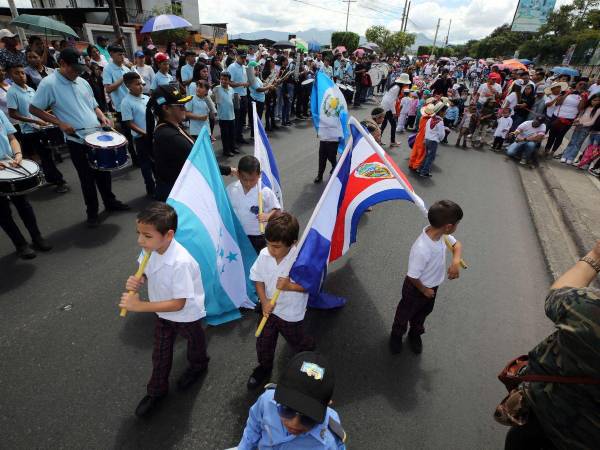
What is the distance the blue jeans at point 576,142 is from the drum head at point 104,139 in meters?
11.7

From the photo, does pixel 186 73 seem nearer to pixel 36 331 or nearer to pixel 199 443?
pixel 36 331

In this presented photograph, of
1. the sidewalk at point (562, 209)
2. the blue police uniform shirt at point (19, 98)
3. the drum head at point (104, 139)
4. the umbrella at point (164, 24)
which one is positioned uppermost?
the umbrella at point (164, 24)

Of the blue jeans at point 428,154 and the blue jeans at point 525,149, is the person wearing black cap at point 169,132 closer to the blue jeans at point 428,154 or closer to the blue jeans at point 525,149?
the blue jeans at point 428,154

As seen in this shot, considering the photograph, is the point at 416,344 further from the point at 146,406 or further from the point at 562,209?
the point at 562,209

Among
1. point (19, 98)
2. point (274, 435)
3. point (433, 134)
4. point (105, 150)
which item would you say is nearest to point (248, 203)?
point (274, 435)

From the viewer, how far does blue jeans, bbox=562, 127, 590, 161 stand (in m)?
9.60

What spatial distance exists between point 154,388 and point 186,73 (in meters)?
8.69

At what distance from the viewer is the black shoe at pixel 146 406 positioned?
242cm

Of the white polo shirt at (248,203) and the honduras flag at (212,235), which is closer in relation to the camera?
the honduras flag at (212,235)

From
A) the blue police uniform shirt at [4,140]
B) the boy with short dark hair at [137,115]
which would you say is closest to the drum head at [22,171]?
the blue police uniform shirt at [4,140]

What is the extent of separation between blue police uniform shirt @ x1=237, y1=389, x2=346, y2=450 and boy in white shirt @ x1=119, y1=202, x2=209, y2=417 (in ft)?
2.87

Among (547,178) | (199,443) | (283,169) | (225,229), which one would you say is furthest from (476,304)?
(547,178)

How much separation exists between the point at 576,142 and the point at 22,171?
42.0 feet

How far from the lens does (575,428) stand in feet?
5.04
